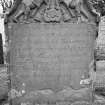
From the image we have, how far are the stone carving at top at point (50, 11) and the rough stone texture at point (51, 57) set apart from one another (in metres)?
0.14

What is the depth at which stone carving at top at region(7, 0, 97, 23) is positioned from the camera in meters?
3.71

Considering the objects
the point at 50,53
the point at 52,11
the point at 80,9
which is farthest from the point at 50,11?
the point at 50,53

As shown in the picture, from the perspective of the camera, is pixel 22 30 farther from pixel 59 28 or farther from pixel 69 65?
pixel 69 65

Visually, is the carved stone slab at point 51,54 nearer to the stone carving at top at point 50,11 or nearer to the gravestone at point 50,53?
the gravestone at point 50,53

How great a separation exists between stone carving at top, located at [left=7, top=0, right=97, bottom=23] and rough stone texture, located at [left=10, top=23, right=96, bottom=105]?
0.14m

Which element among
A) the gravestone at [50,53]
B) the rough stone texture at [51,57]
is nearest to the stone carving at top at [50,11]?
the gravestone at [50,53]

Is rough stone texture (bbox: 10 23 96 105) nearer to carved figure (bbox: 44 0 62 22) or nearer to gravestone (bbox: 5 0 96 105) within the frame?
gravestone (bbox: 5 0 96 105)

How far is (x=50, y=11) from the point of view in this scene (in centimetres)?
371

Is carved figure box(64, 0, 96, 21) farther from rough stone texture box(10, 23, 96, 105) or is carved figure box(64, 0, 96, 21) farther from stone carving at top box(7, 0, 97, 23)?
rough stone texture box(10, 23, 96, 105)

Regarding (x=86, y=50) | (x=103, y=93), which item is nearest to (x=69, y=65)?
(x=86, y=50)

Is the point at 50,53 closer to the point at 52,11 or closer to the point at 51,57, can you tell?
the point at 51,57

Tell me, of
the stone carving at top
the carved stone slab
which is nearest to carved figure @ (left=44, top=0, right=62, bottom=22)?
the stone carving at top

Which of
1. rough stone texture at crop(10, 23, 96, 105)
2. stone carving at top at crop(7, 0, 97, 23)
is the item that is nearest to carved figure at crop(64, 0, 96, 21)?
stone carving at top at crop(7, 0, 97, 23)

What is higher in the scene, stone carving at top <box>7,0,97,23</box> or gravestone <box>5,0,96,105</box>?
stone carving at top <box>7,0,97,23</box>
